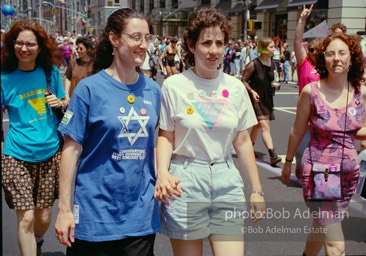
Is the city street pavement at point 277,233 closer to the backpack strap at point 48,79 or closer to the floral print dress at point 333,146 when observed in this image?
the floral print dress at point 333,146

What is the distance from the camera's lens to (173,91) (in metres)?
3.00

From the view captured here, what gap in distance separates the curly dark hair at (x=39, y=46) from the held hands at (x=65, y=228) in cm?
153

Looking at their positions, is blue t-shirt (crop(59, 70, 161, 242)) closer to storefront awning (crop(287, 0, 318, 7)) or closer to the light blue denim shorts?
the light blue denim shorts

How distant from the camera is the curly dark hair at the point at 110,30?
9.37 feet

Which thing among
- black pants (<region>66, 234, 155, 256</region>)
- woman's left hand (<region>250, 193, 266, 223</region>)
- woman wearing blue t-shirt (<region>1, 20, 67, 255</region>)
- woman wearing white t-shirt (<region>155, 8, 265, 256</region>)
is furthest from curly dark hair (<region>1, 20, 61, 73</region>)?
woman's left hand (<region>250, 193, 266, 223</region>)

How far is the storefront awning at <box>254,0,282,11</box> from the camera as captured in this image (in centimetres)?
3362

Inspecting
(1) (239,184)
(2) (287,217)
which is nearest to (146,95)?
(1) (239,184)

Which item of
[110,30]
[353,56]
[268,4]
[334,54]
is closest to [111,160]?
[110,30]

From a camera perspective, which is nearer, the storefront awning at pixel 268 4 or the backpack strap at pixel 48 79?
the backpack strap at pixel 48 79

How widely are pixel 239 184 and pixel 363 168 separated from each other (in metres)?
1.67

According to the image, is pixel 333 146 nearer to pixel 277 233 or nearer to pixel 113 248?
pixel 113 248

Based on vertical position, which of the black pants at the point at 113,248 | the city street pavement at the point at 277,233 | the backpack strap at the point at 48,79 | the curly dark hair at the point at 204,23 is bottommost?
the city street pavement at the point at 277,233

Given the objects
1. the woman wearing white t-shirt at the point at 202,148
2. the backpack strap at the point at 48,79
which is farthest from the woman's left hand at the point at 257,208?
the backpack strap at the point at 48,79

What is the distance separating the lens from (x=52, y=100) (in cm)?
393
